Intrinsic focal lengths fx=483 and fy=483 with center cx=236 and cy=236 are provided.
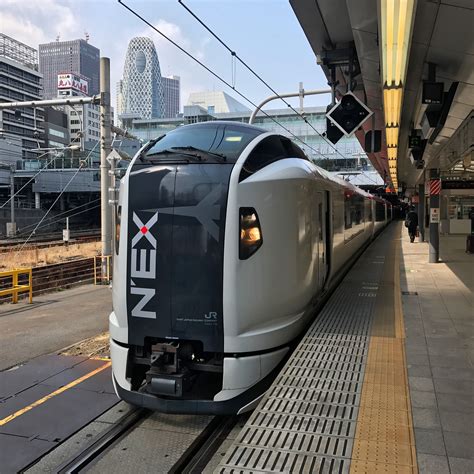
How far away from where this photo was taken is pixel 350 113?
27.9 feet

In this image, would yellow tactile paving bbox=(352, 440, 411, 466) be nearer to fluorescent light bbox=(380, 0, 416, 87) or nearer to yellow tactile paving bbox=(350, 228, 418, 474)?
yellow tactile paving bbox=(350, 228, 418, 474)

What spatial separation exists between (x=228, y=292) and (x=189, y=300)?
1.20 ft

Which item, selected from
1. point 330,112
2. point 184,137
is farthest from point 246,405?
point 330,112

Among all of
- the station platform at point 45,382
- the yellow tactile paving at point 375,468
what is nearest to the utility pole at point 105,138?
the station platform at point 45,382

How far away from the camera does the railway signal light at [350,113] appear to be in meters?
8.41

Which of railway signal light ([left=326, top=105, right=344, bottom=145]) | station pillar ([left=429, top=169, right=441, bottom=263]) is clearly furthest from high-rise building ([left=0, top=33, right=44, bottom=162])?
railway signal light ([left=326, top=105, right=344, bottom=145])

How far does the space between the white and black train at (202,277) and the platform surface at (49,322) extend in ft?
10.1

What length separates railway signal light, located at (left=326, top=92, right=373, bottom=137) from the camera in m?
8.41

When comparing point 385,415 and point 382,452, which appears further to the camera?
point 385,415

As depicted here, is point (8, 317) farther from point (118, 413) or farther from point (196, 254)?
point (196, 254)

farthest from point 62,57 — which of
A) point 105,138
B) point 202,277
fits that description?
point 202,277

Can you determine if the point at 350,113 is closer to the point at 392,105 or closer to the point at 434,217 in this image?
the point at 392,105

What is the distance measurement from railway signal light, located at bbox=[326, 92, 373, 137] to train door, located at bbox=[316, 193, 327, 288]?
8.12 ft

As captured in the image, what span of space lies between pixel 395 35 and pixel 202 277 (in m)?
3.23
